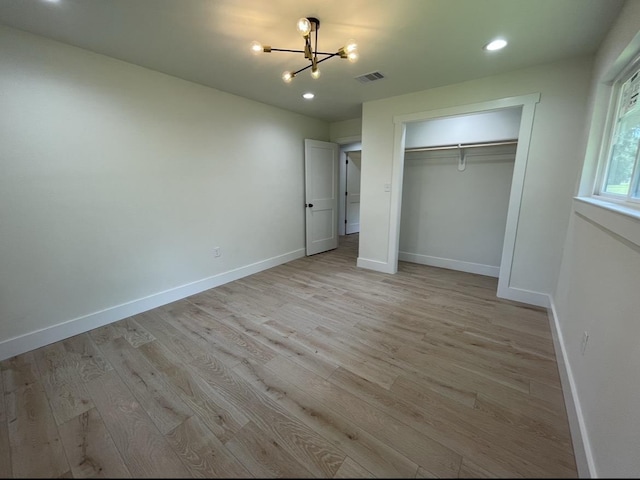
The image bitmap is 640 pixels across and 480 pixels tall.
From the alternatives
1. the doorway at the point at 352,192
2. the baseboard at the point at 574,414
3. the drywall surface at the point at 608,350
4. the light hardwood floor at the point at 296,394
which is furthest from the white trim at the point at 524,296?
the doorway at the point at 352,192

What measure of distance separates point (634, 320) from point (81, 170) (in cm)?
354

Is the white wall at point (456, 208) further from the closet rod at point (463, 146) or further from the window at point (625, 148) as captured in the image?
the window at point (625, 148)

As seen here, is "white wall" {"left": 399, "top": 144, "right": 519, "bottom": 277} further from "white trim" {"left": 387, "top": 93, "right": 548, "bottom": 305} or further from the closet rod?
"white trim" {"left": 387, "top": 93, "right": 548, "bottom": 305}

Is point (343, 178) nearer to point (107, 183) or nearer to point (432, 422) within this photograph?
point (107, 183)

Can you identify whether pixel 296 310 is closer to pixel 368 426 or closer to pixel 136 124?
pixel 368 426

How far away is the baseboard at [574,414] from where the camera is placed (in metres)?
1.06

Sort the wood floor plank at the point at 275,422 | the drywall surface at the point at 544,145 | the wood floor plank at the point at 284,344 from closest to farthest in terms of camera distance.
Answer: the wood floor plank at the point at 275,422
the wood floor plank at the point at 284,344
the drywall surface at the point at 544,145

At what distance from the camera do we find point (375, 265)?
3867mm

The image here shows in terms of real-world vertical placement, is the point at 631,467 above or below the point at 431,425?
above

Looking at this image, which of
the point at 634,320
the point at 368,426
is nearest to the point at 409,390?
the point at 368,426

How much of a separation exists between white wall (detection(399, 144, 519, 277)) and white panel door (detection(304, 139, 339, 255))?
1340 millimetres

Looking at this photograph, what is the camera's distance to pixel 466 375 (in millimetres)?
1737

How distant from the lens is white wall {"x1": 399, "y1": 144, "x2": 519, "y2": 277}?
11.3 feet

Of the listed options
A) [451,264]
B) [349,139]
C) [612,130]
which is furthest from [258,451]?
[349,139]
